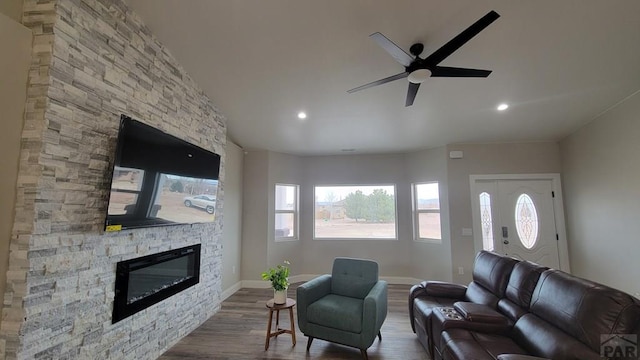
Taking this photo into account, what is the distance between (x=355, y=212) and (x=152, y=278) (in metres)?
4.13

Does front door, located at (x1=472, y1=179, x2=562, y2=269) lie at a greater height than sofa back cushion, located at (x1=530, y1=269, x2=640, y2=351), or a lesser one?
greater

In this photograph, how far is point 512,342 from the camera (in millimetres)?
2139

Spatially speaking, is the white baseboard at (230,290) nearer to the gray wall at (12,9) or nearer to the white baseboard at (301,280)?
the white baseboard at (301,280)

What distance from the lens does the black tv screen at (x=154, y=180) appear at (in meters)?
2.14

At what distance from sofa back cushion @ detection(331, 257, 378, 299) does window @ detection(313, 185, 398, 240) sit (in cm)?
248

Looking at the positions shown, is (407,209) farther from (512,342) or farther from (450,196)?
(512,342)

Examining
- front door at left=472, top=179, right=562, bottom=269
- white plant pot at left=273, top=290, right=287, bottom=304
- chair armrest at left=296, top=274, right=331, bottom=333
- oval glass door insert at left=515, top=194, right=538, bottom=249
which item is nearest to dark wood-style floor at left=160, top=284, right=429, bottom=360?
chair armrest at left=296, top=274, right=331, bottom=333

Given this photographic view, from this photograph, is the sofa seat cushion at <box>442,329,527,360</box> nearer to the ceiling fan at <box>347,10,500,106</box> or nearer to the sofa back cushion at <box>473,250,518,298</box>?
the sofa back cushion at <box>473,250,518,298</box>

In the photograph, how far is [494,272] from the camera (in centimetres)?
284

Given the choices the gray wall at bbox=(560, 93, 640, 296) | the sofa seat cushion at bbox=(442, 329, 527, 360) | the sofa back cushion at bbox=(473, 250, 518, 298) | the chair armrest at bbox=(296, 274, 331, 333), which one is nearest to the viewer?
the sofa seat cushion at bbox=(442, 329, 527, 360)

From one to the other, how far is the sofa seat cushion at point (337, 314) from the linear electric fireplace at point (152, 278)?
1.56 m

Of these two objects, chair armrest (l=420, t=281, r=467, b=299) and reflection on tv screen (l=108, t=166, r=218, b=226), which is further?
chair armrest (l=420, t=281, r=467, b=299)

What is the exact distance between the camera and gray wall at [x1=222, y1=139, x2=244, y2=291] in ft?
15.4

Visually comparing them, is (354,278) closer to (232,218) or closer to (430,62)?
(430,62)
